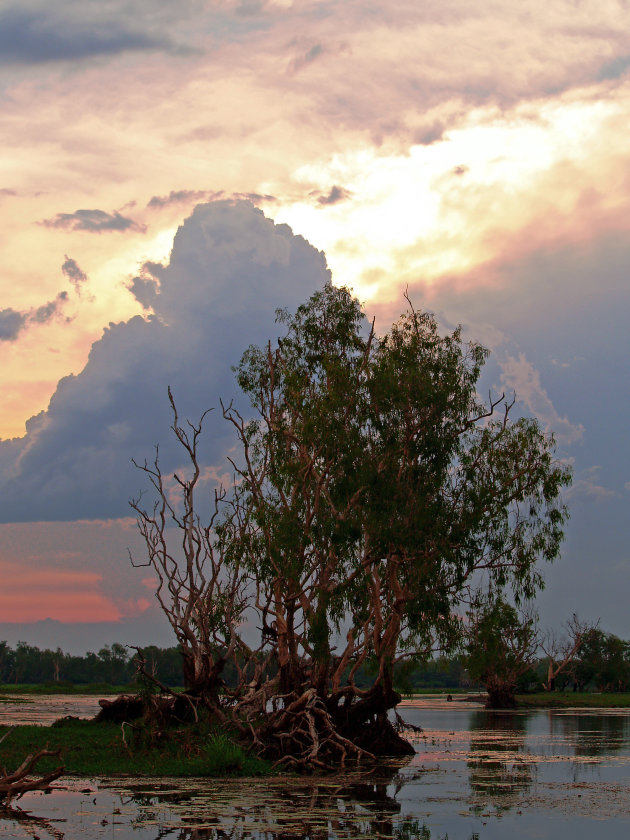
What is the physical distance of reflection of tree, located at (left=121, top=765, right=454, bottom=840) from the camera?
1839cm

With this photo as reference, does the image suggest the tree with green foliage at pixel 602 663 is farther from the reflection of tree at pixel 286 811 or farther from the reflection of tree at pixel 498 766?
the reflection of tree at pixel 286 811

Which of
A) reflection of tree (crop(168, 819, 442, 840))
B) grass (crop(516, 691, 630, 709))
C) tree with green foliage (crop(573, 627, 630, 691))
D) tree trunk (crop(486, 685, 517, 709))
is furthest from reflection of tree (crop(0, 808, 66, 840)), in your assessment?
tree with green foliage (crop(573, 627, 630, 691))

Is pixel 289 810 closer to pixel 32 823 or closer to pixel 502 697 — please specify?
pixel 32 823

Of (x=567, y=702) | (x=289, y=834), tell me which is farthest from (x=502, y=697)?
(x=289, y=834)

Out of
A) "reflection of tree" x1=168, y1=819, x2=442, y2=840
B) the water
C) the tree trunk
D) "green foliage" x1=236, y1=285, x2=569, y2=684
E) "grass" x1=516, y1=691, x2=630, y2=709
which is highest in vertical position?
"green foliage" x1=236, y1=285, x2=569, y2=684

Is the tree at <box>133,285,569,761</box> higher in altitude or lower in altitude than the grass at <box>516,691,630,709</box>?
higher

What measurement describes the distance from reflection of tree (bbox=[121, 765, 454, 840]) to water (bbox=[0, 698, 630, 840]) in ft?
Result: 0.08

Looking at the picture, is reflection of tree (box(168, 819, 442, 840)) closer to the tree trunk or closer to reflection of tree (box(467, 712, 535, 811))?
reflection of tree (box(467, 712, 535, 811))

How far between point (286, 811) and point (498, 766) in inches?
539

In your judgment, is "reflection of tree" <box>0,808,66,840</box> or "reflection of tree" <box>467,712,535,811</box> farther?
"reflection of tree" <box>467,712,535,811</box>

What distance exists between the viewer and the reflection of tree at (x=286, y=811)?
1839cm

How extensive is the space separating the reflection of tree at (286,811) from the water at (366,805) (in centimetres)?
2

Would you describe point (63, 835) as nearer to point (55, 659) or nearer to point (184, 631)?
point (184, 631)

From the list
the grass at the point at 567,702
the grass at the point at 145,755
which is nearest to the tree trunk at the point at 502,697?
the grass at the point at 567,702
